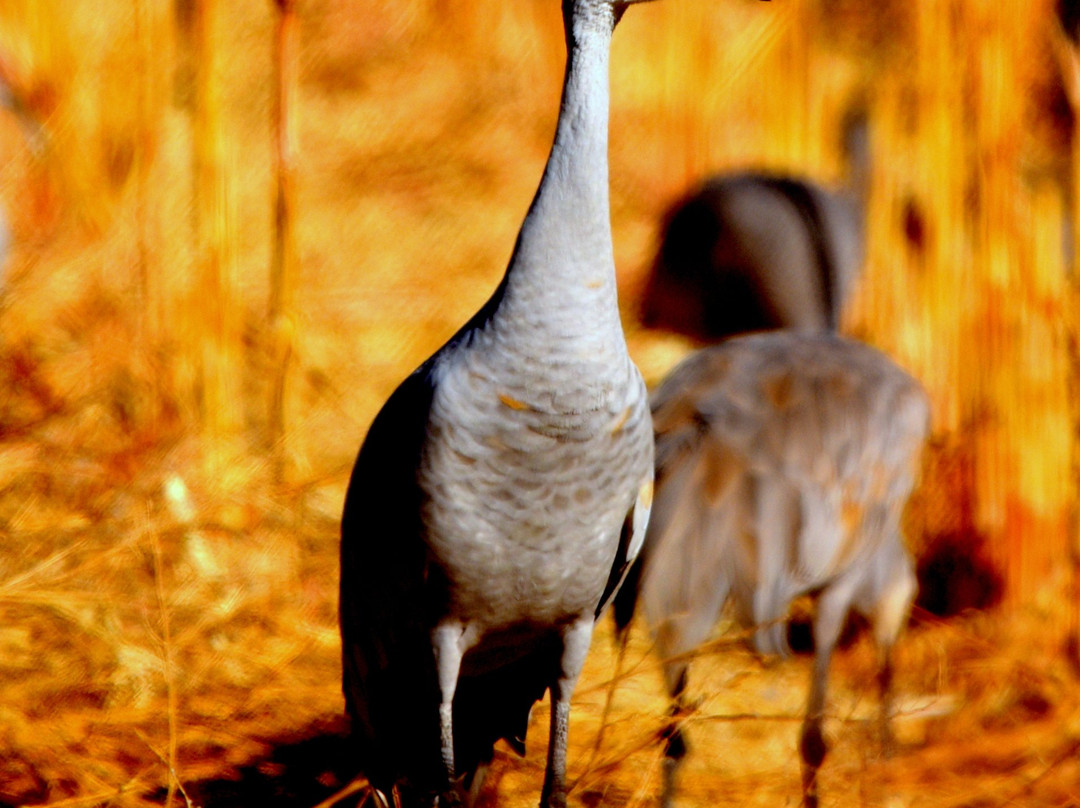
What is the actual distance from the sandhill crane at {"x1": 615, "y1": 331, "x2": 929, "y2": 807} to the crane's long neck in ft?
3.04

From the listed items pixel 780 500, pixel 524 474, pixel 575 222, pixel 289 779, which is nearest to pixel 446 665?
pixel 524 474

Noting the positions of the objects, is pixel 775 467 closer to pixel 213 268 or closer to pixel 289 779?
pixel 289 779

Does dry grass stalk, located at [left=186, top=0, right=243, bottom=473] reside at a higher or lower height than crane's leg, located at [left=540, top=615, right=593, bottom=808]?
→ higher

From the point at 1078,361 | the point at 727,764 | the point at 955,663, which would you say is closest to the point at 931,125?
the point at 1078,361

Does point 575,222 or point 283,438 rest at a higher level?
point 575,222

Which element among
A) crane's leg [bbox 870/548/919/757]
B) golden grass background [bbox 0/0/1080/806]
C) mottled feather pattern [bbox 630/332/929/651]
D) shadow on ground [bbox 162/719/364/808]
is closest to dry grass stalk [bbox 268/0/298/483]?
golden grass background [bbox 0/0/1080/806]

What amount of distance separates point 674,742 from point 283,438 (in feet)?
3.31

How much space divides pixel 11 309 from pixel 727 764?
1.87 meters

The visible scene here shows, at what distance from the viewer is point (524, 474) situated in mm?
1882

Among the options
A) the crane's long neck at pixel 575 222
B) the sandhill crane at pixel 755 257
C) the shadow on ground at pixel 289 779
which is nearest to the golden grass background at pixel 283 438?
the shadow on ground at pixel 289 779

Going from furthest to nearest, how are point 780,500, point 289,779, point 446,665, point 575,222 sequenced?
point 780,500 → point 289,779 → point 446,665 → point 575,222

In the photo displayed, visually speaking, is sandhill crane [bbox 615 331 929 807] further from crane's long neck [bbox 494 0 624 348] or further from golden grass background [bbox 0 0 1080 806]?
crane's long neck [bbox 494 0 624 348]

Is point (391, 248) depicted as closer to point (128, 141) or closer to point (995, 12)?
point (128, 141)

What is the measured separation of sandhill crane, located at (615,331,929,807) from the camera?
2.75 meters
